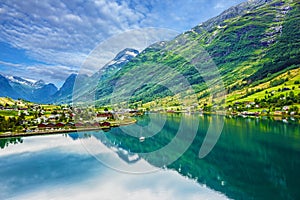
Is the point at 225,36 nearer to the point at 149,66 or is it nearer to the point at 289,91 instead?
the point at 149,66

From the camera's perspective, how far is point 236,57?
124 metres

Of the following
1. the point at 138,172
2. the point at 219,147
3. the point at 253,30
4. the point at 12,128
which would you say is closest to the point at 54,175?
the point at 138,172

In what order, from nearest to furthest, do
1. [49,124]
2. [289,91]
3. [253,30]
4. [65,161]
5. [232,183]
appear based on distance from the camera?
[232,183], [65,161], [49,124], [289,91], [253,30]

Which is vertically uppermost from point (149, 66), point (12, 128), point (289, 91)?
point (149, 66)

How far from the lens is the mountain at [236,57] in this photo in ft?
301

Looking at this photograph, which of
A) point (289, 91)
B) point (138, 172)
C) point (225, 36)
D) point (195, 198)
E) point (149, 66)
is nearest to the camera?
point (195, 198)

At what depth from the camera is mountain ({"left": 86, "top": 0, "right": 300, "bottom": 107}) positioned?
301ft

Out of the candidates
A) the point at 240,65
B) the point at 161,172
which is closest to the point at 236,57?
the point at 240,65

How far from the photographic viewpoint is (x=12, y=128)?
40.9 m

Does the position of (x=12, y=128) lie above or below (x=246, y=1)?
below

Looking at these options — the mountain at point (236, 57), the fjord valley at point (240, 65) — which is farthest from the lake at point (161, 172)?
the mountain at point (236, 57)

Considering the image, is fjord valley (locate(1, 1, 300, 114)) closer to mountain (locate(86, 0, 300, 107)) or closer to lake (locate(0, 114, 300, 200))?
mountain (locate(86, 0, 300, 107))

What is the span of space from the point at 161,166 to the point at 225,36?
13777cm

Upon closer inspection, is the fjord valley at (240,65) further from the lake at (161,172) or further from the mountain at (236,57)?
the lake at (161,172)
